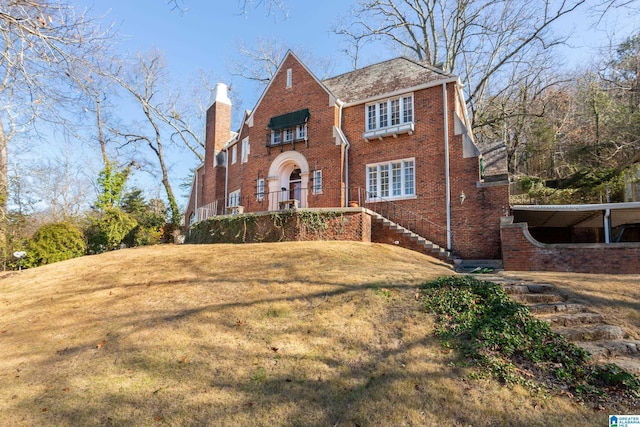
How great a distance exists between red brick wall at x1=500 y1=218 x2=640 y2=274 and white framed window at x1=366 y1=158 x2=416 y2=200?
463 centimetres

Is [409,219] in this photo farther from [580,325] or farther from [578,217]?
[580,325]

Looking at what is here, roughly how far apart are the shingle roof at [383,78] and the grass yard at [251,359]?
1112cm

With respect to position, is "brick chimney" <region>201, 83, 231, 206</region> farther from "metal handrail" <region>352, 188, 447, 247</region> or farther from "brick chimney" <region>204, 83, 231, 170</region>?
"metal handrail" <region>352, 188, 447, 247</region>

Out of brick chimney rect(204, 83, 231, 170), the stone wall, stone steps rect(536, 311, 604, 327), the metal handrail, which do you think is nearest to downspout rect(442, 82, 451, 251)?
the metal handrail

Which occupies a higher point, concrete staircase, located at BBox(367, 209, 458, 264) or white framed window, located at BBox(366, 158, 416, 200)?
white framed window, located at BBox(366, 158, 416, 200)

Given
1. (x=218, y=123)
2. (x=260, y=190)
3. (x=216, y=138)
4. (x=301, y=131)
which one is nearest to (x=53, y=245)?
(x=260, y=190)

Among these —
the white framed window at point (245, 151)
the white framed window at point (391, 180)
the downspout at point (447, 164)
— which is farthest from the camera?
the white framed window at point (245, 151)

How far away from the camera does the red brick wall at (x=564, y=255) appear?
1019 centimetres

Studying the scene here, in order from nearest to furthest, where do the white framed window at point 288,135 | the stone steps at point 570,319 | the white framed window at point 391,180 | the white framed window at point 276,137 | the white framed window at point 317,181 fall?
the stone steps at point 570,319
the white framed window at point 391,180
the white framed window at point 317,181
the white framed window at point 288,135
the white framed window at point 276,137

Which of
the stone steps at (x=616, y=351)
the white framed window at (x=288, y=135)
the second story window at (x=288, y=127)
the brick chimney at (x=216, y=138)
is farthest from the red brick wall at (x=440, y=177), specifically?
the brick chimney at (x=216, y=138)

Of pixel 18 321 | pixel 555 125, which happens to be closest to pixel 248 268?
pixel 18 321

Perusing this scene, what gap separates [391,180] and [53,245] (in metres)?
16.1

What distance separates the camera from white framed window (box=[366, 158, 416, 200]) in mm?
15469

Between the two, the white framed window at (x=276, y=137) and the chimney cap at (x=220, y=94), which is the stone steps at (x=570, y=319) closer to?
the white framed window at (x=276, y=137)
